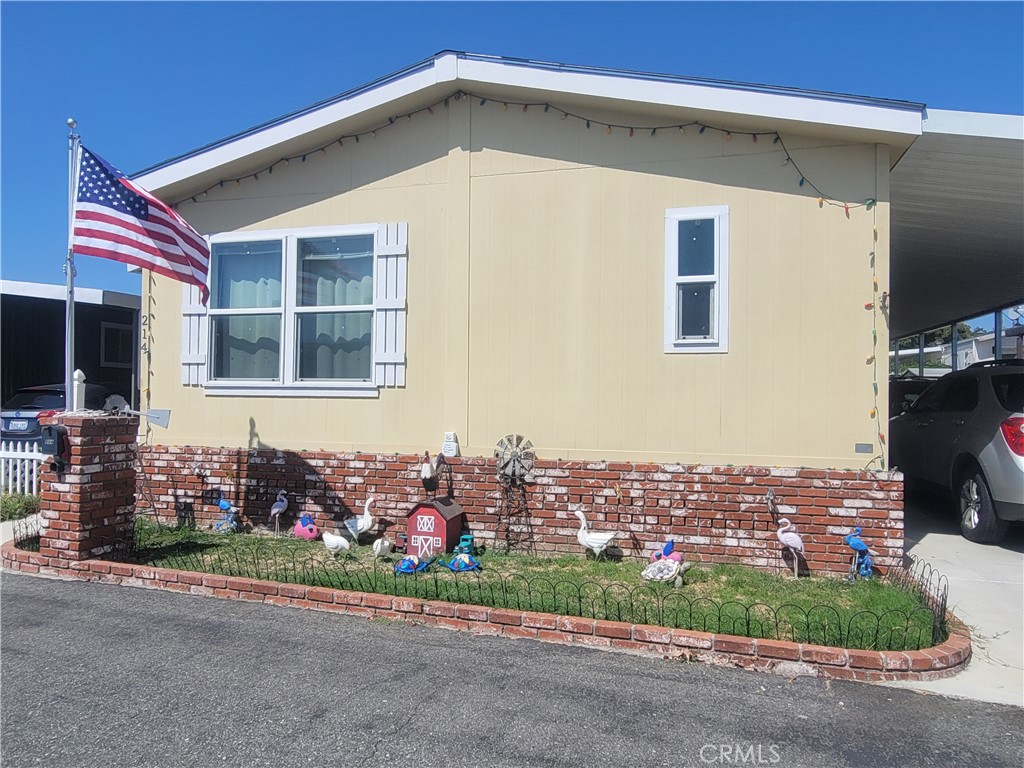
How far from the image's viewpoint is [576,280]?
6234 mm

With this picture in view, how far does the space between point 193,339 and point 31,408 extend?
18.3ft

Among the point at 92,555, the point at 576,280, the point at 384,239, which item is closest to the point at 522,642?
the point at 576,280

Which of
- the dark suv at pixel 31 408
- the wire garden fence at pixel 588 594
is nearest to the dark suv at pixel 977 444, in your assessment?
the wire garden fence at pixel 588 594

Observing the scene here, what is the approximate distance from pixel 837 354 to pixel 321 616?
460cm

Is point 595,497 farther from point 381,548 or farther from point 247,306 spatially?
point 247,306

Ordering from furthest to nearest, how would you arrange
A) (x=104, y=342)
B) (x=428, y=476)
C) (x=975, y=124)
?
(x=104, y=342), (x=428, y=476), (x=975, y=124)

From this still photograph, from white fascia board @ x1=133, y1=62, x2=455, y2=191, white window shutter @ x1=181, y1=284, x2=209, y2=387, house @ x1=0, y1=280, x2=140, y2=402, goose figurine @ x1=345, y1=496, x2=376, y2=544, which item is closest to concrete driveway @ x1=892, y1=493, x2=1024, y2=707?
goose figurine @ x1=345, y1=496, x2=376, y2=544

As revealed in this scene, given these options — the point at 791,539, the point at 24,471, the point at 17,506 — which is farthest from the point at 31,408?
the point at 791,539

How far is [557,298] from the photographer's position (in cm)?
627

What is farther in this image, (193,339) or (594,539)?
(193,339)

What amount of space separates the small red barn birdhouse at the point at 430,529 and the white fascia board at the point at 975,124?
5.15m

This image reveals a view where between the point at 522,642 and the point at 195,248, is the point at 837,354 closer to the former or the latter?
the point at 522,642

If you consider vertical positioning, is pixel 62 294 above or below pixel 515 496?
above

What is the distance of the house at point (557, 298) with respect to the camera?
565cm
